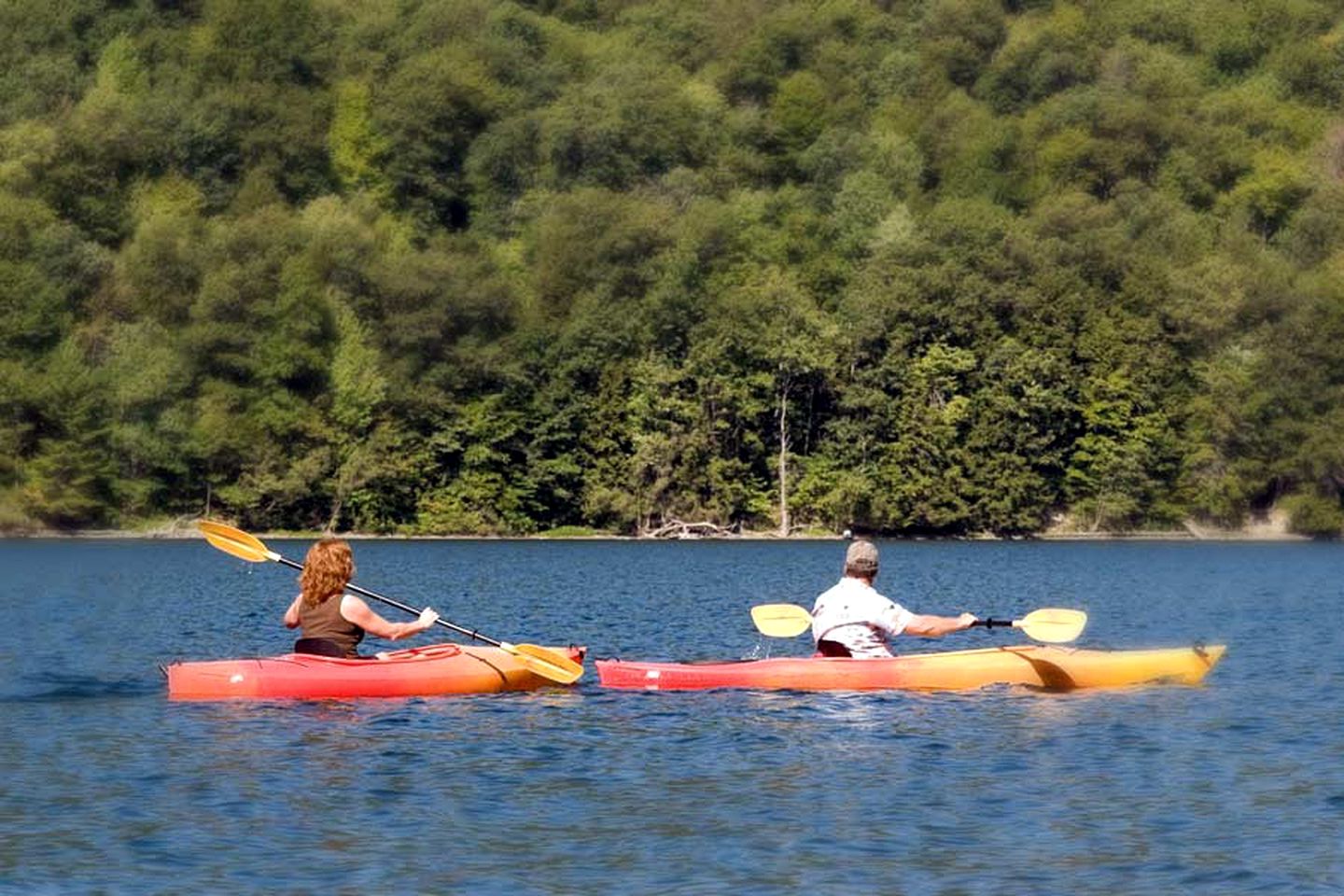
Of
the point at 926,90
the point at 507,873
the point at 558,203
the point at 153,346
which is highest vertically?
the point at 926,90

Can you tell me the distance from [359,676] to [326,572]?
48.2 inches

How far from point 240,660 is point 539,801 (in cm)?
663

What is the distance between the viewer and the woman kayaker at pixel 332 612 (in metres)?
23.7

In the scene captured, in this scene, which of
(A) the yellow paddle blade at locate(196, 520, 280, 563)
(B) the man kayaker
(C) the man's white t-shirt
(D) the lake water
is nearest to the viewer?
(D) the lake water

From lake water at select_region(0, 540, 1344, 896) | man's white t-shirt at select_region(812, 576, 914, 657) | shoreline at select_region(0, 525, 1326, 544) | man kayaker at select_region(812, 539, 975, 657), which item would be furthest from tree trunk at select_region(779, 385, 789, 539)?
man's white t-shirt at select_region(812, 576, 914, 657)

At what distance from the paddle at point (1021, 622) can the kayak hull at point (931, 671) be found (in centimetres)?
55

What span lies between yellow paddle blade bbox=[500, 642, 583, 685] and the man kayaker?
262cm

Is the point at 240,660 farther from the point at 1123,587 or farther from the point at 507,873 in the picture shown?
the point at 1123,587

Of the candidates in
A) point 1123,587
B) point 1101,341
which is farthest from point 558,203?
point 1123,587

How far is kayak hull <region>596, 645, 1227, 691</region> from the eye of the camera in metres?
24.8

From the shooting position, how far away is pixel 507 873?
16.0 m

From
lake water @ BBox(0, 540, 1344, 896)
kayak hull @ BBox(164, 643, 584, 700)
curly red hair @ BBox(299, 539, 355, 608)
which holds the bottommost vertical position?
lake water @ BBox(0, 540, 1344, 896)

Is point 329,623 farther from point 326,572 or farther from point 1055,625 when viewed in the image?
point 1055,625

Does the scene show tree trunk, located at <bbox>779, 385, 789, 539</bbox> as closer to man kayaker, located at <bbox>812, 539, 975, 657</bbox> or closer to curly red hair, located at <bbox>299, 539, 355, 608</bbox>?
man kayaker, located at <bbox>812, 539, 975, 657</bbox>
